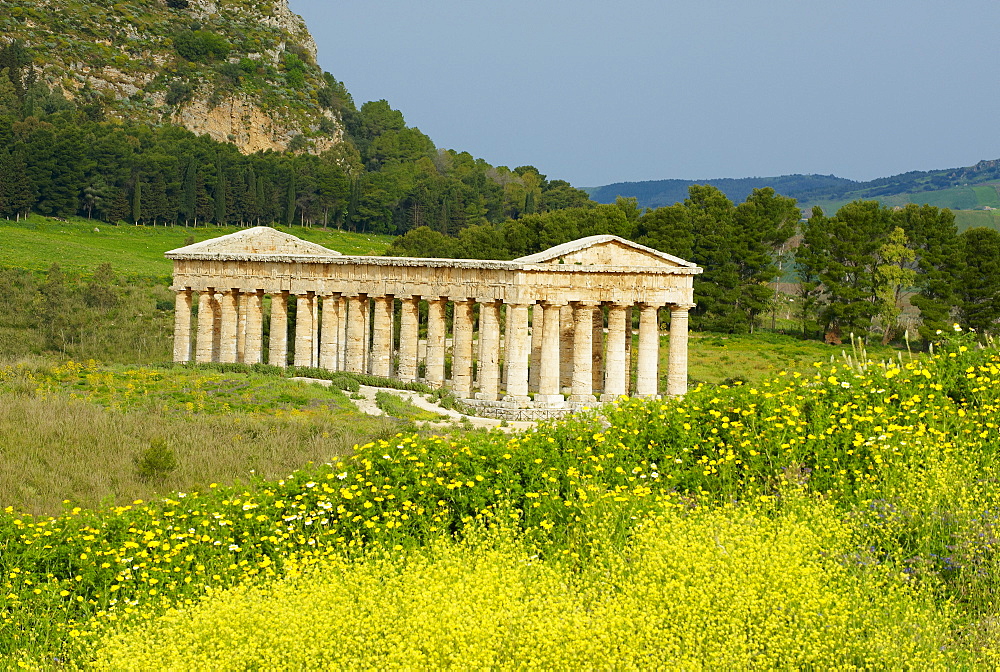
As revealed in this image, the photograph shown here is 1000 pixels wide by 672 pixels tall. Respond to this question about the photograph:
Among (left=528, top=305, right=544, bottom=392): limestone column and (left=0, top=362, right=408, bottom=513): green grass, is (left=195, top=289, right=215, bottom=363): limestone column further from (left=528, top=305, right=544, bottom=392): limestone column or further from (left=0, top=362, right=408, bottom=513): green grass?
(left=528, top=305, right=544, bottom=392): limestone column

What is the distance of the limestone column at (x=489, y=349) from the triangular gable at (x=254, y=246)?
396 inches

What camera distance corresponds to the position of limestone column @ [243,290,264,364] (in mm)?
51031

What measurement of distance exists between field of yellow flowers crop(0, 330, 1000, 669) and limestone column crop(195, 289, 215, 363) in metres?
32.3

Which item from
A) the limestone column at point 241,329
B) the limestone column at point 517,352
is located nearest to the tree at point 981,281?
the limestone column at point 517,352

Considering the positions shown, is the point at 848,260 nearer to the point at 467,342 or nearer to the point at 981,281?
the point at 981,281

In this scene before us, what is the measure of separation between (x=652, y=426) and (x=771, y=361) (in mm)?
45028

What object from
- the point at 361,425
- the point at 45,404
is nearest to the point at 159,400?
the point at 45,404

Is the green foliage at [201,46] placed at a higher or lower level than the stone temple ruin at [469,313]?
higher

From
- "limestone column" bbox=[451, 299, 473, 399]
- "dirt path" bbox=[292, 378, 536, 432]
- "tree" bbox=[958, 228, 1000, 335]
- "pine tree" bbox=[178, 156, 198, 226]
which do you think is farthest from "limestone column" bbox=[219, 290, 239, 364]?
"pine tree" bbox=[178, 156, 198, 226]

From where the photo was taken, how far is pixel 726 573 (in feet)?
43.4

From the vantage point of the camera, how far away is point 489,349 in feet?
148

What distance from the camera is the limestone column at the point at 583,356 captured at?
144 ft

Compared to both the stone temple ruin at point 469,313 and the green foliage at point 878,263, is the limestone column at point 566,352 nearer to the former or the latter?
the stone temple ruin at point 469,313

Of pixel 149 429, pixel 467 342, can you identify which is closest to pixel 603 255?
pixel 467 342
